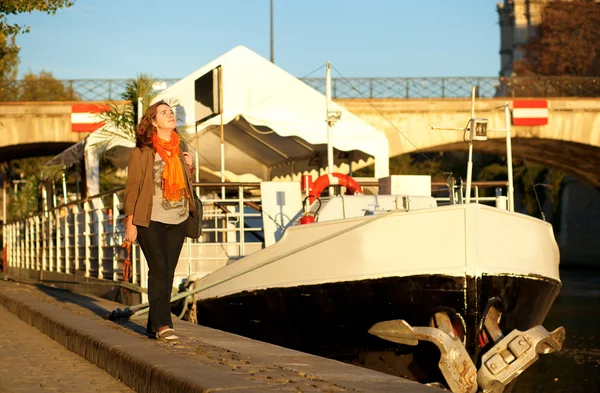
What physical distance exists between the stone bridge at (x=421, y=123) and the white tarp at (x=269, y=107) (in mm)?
16480

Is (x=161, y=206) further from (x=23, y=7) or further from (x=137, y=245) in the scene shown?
(x=23, y=7)

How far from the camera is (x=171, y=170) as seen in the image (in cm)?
686

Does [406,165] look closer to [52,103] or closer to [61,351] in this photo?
[52,103]

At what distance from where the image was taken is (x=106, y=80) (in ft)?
102

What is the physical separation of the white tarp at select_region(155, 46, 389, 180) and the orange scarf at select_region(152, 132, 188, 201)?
21.5ft

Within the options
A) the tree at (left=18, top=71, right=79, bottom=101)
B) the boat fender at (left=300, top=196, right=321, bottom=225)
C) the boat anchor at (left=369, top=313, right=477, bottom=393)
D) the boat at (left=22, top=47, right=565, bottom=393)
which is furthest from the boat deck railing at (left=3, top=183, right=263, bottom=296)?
the tree at (left=18, top=71, right=79, bottom=101)

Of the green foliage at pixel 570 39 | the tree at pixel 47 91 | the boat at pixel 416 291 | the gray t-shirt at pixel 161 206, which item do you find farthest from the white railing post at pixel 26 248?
the green foliage at pixel 570 39

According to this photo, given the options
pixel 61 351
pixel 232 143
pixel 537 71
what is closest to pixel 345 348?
pixel 61 351

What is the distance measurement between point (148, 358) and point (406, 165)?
5136 centimetres

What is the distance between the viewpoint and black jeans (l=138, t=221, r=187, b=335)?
6.89 m

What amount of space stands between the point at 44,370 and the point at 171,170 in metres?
1.53

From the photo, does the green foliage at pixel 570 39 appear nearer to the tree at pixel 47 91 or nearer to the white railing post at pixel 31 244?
the tree at pixel 47 91

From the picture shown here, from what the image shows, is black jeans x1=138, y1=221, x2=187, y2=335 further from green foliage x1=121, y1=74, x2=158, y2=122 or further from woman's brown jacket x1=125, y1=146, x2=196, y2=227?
green foliage x1=121, y1=74, x2=158, y2=122

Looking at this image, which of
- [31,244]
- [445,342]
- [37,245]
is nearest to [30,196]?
[31,244]
